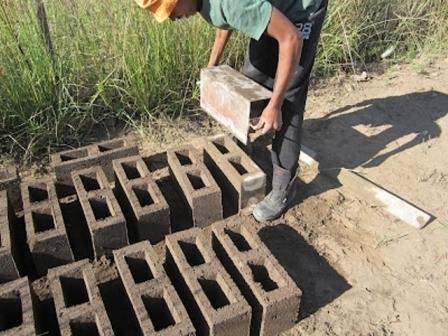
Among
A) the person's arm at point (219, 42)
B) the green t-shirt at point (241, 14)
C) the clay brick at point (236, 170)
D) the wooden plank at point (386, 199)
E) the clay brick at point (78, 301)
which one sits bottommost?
the wooden plank at point (386, 199)

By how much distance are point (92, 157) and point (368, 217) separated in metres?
1.89

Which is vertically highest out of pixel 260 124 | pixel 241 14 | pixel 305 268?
pixel 241 14

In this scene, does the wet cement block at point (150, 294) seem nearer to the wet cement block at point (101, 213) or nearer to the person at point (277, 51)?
the wet cement block at point (101, 213)

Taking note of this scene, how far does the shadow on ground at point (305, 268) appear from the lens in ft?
8.57

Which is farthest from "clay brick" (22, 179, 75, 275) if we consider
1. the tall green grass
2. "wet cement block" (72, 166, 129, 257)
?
the tall green grass

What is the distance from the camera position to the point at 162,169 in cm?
346

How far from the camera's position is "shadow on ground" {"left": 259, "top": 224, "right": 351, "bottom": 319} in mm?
2611

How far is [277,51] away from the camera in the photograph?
107 inches

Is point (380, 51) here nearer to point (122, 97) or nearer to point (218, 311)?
point (122, 97)

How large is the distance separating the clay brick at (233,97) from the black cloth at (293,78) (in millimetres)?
120

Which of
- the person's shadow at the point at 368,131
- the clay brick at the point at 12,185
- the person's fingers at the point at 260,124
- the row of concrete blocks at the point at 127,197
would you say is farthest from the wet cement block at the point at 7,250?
the person's shadow at the point at 368,131

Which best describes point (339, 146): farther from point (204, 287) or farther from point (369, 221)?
point (204, 287)

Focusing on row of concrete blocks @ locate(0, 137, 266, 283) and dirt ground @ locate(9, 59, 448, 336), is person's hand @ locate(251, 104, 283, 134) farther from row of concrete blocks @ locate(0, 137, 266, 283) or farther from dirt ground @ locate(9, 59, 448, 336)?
dirt ground @ locate(9, 59, 448, 336)

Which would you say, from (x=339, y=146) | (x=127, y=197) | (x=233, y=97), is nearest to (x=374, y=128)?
(x=339, y=146)
